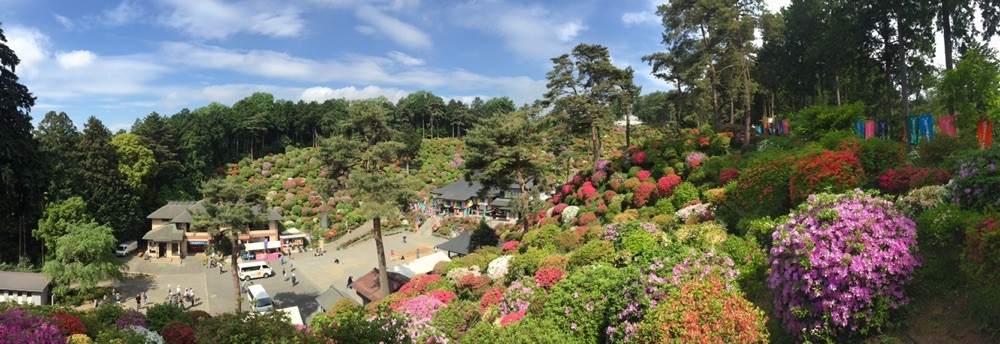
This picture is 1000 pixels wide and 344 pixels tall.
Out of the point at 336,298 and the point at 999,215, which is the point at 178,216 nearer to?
the point at 336,298

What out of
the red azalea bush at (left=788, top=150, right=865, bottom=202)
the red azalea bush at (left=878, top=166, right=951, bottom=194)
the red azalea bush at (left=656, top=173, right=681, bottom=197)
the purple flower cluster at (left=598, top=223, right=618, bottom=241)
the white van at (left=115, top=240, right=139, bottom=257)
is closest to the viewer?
the red azalea bush at (left=878, top=166, right=951, bottom=194)

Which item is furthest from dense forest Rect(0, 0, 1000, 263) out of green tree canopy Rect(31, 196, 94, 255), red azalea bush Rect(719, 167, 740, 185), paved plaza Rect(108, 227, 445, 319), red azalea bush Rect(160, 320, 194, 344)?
red azalea bush Rect(160, 320, 194, 344)

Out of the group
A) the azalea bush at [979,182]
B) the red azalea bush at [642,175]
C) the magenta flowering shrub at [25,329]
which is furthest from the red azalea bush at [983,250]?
the red azalea bush at [642,175]

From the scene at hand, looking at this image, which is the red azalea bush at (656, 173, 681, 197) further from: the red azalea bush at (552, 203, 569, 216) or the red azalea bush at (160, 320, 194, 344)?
the red azalea bush at (160, 320, 194, 344)

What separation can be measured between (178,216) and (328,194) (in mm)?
28592

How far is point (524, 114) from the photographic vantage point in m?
23.7

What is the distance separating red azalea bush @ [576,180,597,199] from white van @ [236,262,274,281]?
74.9 feet

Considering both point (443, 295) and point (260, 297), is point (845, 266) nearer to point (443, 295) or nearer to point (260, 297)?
point (443, 295)

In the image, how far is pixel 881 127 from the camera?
17.8 metres

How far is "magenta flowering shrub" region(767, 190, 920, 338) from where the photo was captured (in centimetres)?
723

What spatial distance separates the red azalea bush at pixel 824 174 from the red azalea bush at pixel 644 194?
8.78 metres

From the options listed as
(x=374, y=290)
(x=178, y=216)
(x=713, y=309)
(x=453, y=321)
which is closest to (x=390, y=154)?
(x=374, y=290)

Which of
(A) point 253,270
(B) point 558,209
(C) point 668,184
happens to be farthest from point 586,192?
(A) point 253,270

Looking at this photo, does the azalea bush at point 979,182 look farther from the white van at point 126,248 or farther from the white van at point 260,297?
the white van at point 126,248
